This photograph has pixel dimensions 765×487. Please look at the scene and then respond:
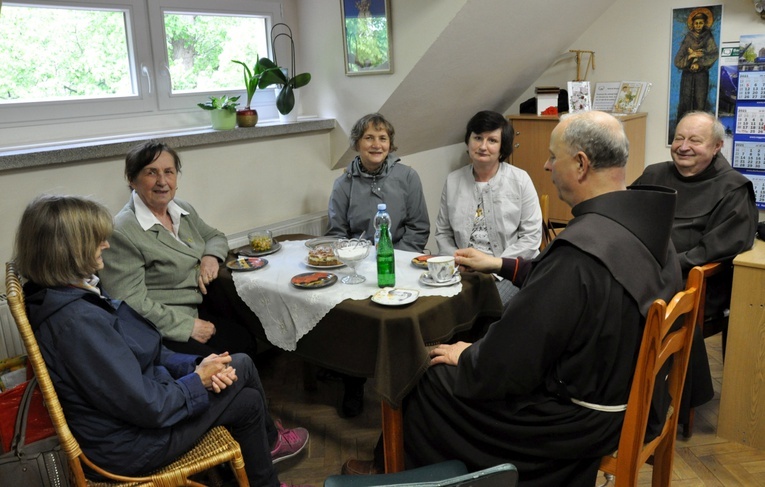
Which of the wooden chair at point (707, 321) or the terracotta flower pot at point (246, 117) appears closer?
the wooden chair at point (707, 321)

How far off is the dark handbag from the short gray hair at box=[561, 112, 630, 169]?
4.96 feet

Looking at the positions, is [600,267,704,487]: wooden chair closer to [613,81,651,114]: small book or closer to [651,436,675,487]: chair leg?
[651,436,675,487]: chair leg

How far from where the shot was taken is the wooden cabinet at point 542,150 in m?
4.17

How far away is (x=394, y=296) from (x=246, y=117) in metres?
1.63

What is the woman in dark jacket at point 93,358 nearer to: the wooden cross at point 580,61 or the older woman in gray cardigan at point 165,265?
the older woman in gray cardigan at point 165,265

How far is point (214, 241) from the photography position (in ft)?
8.65

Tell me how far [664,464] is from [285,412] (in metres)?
1.55

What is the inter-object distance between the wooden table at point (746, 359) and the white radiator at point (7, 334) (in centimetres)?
265

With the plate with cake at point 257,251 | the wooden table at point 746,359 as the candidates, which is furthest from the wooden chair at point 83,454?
the wooden table at point 746,359

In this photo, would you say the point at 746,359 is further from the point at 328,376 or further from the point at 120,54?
the point at 120,54

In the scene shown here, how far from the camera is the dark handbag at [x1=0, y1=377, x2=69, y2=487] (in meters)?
1.59

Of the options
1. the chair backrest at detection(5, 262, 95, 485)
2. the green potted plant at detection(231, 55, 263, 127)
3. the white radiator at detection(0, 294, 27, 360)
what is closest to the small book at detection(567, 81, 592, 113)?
the green potted plant at detection(231, 55, 263, 127)

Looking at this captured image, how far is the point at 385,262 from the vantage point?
83.0 inches

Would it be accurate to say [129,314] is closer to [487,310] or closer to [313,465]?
[313,465]
